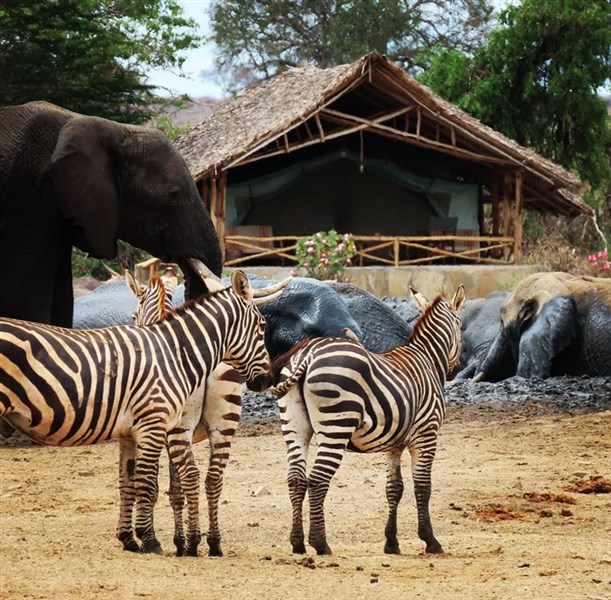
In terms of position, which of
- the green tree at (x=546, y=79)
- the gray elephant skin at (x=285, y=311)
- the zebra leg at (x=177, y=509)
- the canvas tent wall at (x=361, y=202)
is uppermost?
the green tree at (x=546, y=79)

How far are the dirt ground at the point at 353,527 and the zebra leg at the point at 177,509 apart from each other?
0.61 feet

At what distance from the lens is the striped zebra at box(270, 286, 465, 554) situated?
24.8 feet

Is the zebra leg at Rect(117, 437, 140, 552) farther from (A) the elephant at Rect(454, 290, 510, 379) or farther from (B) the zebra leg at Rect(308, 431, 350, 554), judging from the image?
(A) the elephant at Rect(454, 290, 510, 379)

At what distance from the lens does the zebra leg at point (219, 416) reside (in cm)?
787

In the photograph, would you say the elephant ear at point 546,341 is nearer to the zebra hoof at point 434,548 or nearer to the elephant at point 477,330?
the elephant at point 477,330

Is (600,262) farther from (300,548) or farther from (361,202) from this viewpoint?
(300,548)

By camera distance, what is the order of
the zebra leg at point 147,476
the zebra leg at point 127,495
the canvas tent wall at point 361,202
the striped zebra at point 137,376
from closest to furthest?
the striped zebra at point 137,376 < the zebra leg at point 147,476 < the zebra leg at point 127,495 < the canvas tent wall at point 361,202

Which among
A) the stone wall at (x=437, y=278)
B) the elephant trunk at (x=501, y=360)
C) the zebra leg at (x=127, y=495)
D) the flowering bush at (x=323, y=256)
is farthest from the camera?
the stone wall at (x=437, y=278)

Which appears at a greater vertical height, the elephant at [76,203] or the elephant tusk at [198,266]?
the elephant at [76,203]

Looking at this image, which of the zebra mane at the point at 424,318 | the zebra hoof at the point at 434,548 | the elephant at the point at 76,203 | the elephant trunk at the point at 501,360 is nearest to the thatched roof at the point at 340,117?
the elephant trunk at the point at 501,360

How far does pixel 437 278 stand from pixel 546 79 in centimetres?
904

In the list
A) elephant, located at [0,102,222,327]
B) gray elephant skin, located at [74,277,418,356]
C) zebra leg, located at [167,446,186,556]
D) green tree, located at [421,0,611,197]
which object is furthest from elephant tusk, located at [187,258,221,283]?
green tree, located at [421,0,611,197]

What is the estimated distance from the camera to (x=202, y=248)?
31.6ft

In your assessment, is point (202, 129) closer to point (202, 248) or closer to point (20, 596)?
point (202, 248)
